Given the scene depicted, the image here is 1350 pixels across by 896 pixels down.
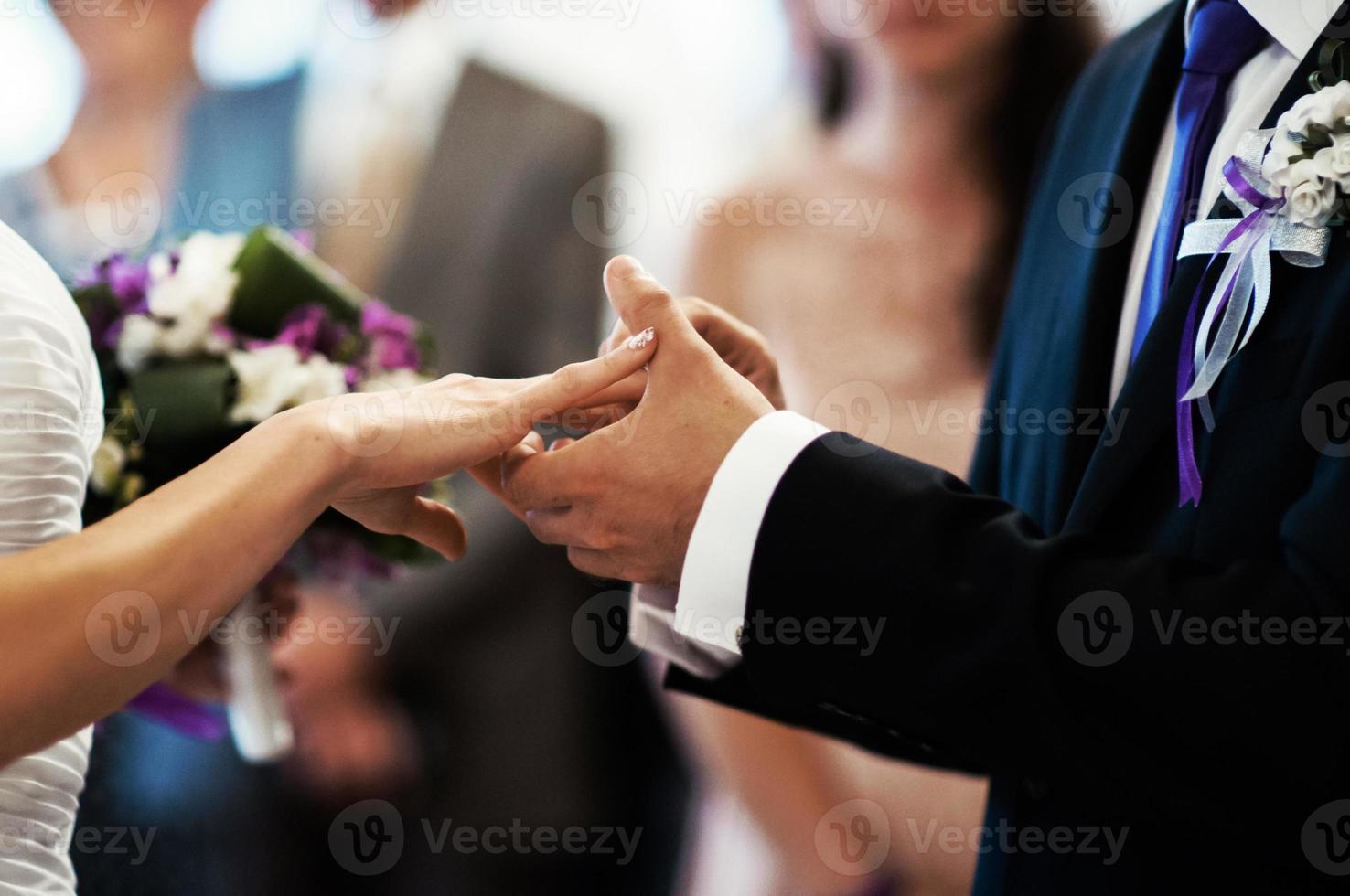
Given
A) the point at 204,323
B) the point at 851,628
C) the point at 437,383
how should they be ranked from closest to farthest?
the point at 851,628
the point at 437,383
the point at 204,323

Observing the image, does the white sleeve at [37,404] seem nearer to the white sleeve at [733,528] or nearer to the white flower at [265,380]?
the white flower at [265,380]

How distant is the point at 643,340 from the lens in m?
1.13

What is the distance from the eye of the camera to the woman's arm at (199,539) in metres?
0.81

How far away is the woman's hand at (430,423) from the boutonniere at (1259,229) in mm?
506

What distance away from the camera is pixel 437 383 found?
3.74ft

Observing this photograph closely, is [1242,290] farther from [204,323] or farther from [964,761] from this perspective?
[204,323]

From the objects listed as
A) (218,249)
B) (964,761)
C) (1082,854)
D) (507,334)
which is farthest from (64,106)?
(1082,854)

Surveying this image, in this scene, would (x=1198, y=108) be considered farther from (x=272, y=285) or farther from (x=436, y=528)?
(x=272, y=285)

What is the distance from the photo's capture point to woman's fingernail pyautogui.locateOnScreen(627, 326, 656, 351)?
3.69 feet

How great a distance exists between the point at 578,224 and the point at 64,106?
142 cm

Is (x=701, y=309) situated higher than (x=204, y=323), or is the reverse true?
(x=701, y=309)

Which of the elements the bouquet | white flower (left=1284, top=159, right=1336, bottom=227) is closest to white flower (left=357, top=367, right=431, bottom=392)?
the bouquet

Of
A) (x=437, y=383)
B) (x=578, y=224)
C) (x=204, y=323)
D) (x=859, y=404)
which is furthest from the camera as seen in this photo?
(x=578, y=224)

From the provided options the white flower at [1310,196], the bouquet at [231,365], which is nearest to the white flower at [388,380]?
the bouquet at [231,365]
